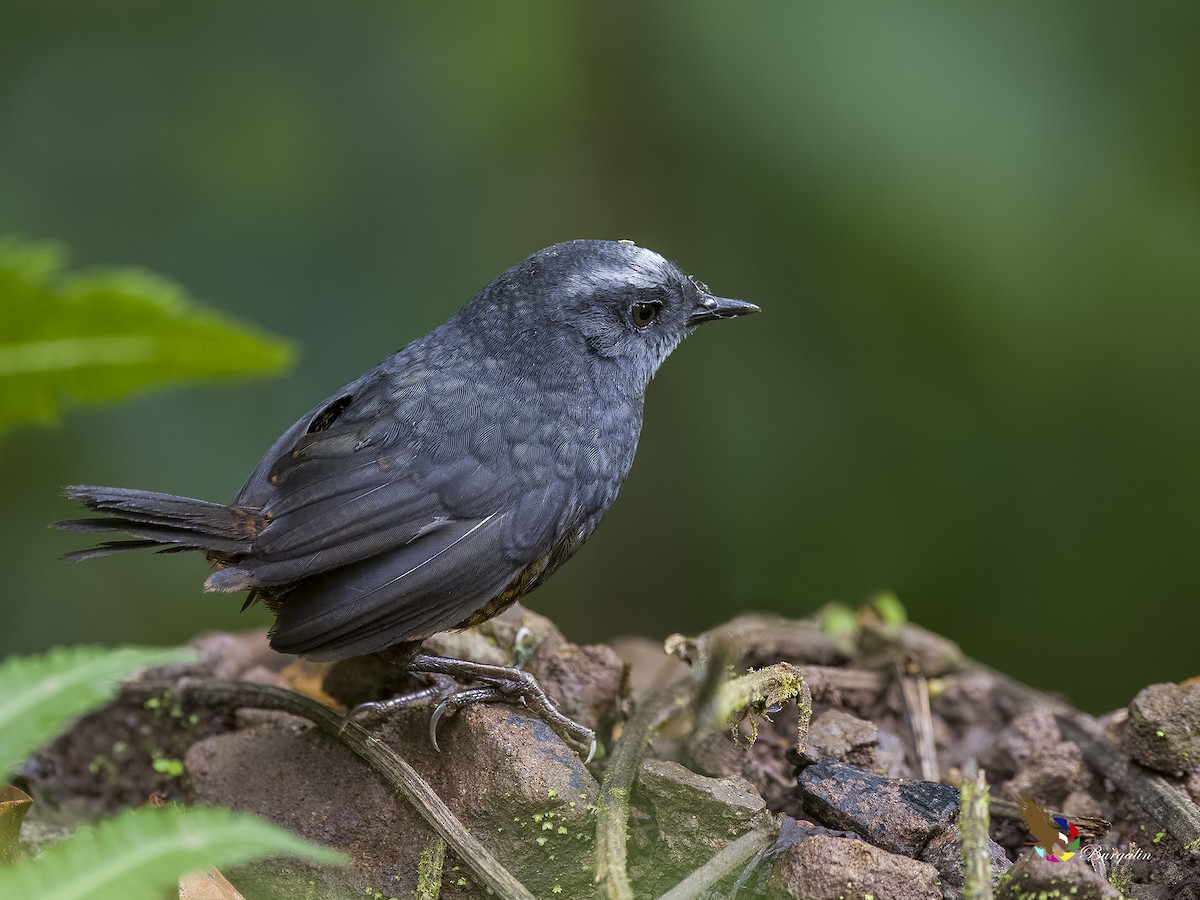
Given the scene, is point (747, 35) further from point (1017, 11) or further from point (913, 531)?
point (913, 531)

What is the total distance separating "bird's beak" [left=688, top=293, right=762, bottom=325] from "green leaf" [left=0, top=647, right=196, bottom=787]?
6.94ft

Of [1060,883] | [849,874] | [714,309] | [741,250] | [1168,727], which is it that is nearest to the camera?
Answer: [1060,883]

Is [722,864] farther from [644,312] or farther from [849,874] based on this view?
[644,312]

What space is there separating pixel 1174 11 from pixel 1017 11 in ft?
1.63

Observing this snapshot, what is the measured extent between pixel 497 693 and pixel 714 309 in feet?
4.07

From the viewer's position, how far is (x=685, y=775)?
1.78 m

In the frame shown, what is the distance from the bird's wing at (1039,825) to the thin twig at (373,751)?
0.80m

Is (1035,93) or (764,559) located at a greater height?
(1035,93)

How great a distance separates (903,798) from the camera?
1764 mm

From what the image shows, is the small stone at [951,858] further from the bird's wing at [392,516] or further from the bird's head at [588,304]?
the bird's head at [588,304]

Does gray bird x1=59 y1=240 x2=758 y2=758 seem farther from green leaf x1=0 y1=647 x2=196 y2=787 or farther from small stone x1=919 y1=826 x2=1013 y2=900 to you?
green leaf x1=0 y1=647 x2=196 y2=787

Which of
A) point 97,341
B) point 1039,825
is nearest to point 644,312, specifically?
point 1039,825

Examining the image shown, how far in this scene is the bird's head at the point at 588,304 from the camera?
2.69 m

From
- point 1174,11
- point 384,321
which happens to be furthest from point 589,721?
point 1174,11
